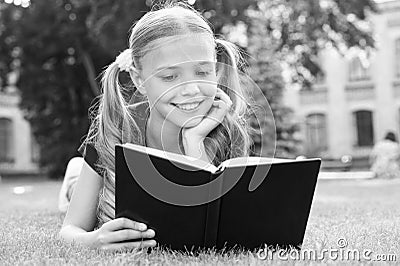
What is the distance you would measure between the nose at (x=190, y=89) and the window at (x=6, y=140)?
926 inches

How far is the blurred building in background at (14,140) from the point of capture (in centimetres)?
2473

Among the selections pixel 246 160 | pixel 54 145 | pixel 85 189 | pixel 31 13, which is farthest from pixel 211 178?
pixel 54 145

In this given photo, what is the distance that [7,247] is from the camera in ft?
7.25

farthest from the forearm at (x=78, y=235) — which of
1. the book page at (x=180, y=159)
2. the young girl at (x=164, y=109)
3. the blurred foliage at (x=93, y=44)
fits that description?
the blurred foliage at (x=93, y=44)

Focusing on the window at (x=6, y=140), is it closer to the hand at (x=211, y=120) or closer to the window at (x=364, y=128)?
the window at (x=364, y=128)

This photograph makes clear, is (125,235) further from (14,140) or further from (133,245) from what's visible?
(14,140)

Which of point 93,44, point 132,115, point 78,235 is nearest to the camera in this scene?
point 78,235

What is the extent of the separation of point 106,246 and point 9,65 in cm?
1660

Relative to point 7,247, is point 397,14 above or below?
above

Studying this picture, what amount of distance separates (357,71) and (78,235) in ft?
77.6

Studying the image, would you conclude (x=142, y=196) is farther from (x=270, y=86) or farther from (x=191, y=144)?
(x=270, y=86)

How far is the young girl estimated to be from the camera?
224cm

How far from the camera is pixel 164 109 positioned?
2268mm

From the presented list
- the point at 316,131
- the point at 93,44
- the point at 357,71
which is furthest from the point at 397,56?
the point at 93,44
